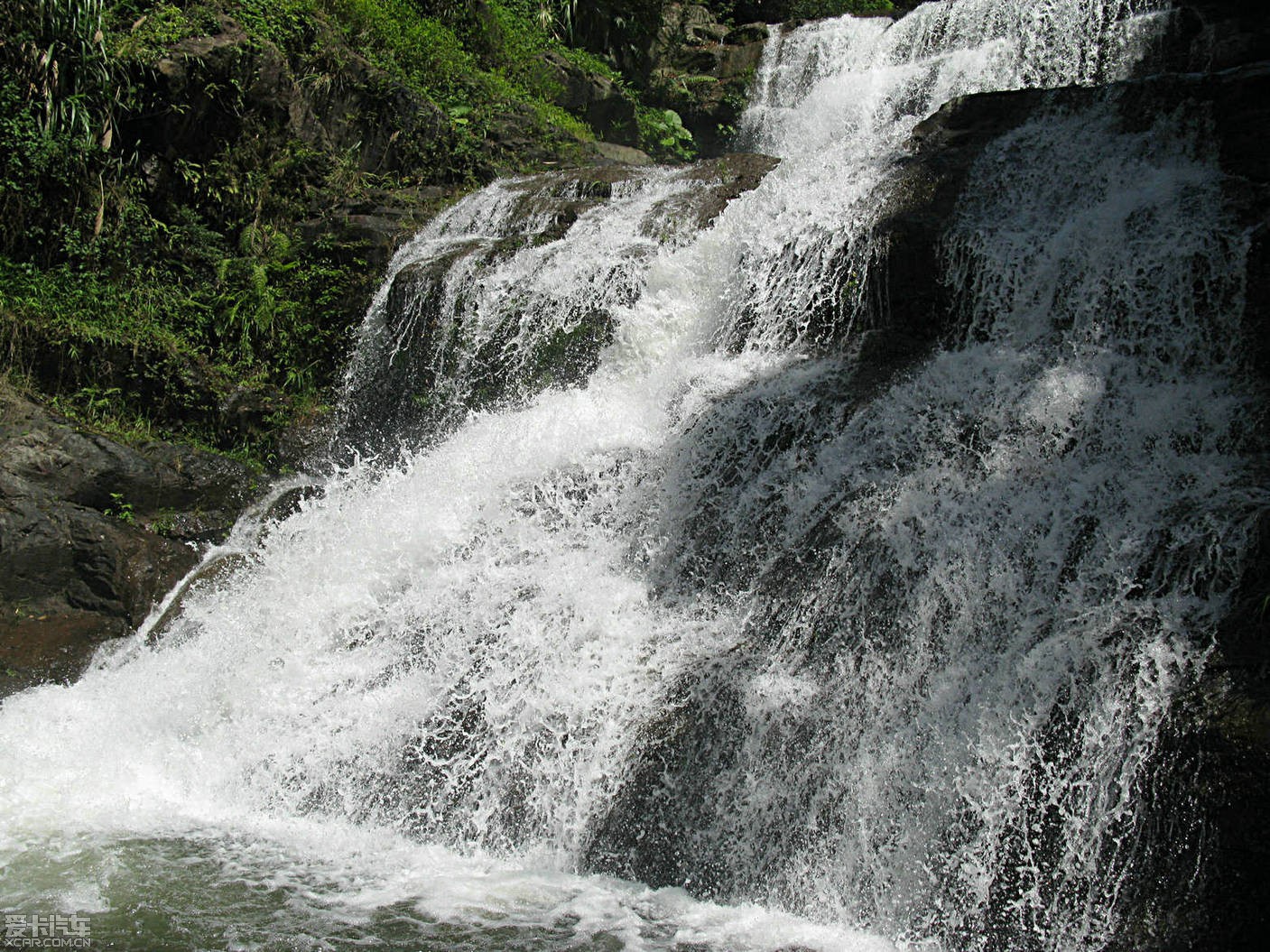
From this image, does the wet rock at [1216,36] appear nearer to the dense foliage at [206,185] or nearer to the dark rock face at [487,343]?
the dark rock face at [487,343]

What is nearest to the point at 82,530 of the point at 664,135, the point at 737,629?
the point at 737,629

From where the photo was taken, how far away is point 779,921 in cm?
408

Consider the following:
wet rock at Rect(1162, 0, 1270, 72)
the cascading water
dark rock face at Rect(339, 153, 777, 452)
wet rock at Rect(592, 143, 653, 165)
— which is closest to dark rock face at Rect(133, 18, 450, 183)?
wet rock at Rect(592, 143, 653, 165)

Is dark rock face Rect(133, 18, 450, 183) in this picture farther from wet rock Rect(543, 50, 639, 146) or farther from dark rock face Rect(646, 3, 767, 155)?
dark rock face Rect(646, 3, 767, 155)

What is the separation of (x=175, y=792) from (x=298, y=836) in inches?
36.8

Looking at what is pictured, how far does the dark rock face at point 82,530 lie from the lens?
692 centimetres

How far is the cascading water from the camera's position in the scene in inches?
159

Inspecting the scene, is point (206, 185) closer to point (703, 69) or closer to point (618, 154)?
point (618, 154)

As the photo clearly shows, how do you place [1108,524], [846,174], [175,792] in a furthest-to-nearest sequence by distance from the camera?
[846,174] < [175,792] < [1108,524]

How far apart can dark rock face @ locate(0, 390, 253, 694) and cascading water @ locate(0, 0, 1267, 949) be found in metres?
0.33

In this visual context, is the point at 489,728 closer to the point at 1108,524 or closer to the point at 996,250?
the point at 1108,524

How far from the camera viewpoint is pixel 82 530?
24.0 ft

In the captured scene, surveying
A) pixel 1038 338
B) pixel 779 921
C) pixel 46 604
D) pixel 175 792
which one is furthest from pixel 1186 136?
pixel 46 604

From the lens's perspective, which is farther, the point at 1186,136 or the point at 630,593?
the point at 1186,136
